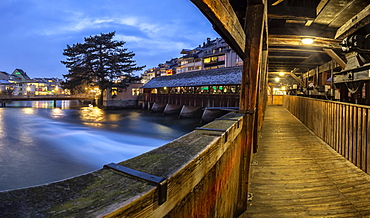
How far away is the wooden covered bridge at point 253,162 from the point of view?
904mm

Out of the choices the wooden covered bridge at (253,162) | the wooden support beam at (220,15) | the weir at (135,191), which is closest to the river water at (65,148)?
the wooden covered bridge at (253,162)

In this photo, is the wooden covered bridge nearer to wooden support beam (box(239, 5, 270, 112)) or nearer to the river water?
wooden support beam (box(239, 5, 270, 112))

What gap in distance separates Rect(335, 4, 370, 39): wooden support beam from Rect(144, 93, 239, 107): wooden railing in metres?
17.7

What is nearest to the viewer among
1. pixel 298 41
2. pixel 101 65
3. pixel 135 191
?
pixel 135 191

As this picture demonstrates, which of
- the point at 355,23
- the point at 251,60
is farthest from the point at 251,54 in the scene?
the point at 355,23

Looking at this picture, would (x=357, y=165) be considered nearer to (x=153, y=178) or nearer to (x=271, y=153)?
(x=271, y=153)

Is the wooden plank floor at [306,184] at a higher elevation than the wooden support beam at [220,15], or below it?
below

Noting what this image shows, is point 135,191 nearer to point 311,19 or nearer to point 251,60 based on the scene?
point 251,60

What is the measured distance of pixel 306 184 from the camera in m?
4.39

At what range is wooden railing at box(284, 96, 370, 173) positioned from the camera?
4.79m

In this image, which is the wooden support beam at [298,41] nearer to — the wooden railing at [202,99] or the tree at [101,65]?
the wooden railing at [202,99]

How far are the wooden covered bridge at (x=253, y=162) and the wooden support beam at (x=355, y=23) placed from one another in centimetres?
3

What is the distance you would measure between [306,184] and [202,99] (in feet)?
80.2

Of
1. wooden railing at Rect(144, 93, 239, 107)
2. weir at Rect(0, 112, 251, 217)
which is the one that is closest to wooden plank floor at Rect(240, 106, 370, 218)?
weir at Rect(0, 112, 251, 217)
